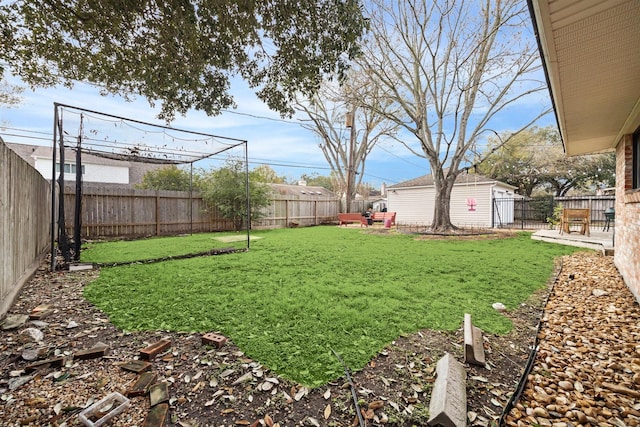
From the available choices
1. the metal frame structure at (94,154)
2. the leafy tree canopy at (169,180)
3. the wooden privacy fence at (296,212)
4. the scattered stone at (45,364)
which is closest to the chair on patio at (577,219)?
the metal frame structure at (94,154)

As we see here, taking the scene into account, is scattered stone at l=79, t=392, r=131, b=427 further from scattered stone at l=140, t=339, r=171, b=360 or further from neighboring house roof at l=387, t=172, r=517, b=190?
neighboring house roof at l=387, t=172, r=517, b=190

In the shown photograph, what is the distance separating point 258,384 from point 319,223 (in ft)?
51.3

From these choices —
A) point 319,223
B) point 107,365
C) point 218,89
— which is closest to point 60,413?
point 107,365

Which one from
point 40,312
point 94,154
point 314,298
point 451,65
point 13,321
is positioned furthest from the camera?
point 451,65

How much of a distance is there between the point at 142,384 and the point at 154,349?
43 cm

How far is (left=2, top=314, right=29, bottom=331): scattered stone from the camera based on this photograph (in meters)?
2.63

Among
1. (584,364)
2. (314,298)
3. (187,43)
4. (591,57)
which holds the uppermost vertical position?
(187,43)

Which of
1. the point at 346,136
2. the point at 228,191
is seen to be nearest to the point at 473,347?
the point at 228,191

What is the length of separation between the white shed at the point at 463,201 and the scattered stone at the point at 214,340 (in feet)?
51.0

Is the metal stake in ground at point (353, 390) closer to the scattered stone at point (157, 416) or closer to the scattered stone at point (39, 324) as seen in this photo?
the scattered stone at point (157, 416)

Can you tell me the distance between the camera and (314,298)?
346 cm

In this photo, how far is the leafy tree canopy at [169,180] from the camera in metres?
13.3

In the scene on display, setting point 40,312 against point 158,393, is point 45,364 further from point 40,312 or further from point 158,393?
point 40,312

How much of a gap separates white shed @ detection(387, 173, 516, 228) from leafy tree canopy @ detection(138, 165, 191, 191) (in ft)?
41.2
